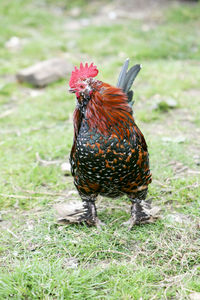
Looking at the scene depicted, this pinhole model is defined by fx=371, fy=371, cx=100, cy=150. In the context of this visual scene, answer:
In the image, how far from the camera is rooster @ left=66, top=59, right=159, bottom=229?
2.78 m

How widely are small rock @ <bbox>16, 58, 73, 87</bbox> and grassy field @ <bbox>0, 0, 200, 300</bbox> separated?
144 mm

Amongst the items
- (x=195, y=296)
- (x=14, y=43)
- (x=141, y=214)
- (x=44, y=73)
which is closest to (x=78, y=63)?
(x=44, y=73)

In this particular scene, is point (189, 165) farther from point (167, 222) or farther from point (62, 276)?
point (62, 276)

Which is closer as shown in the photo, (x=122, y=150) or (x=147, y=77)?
(x=122, y=150)

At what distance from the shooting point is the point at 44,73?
21.2 ft

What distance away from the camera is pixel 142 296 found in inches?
96.2

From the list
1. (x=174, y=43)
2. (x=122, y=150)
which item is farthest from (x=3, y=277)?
(x=174, y=43)

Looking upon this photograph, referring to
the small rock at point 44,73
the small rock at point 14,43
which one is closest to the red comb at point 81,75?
the small rock at point 44,73

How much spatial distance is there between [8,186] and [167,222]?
1727 mm

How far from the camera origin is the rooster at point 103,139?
2.78 m

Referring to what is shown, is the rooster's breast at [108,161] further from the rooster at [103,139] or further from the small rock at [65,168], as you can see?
the small rock at [65,168]

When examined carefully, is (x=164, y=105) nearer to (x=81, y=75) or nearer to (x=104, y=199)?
(x=104, y=199)

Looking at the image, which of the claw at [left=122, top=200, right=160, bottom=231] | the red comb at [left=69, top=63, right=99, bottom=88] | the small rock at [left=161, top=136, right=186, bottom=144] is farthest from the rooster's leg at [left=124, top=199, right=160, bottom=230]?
the small rock at [left=161, top=136, right=186, bottom=144]

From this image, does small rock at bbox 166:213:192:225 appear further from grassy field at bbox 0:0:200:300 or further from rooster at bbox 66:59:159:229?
rooster at bbox 66:59:159:229
